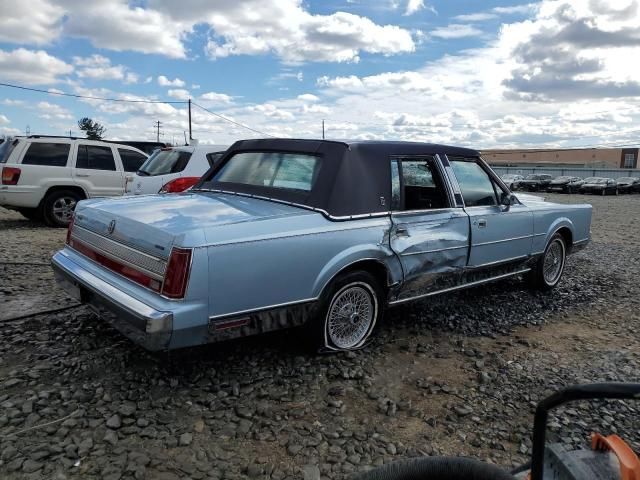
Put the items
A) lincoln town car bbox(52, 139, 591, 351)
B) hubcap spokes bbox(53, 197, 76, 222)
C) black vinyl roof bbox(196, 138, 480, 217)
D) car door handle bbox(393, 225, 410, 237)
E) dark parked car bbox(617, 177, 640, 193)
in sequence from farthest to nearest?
dark parked car bbox(617, 177, 640, 193) → hubcap spokes bbox(53, 197, 76, 222) → car door handle bbox(393, 225, 410, 237) → black vinyl roof bbox(196, 138, 480, 217) → lincoln town car bbox(52, 139, 591, 351)

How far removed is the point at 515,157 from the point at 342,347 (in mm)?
102176

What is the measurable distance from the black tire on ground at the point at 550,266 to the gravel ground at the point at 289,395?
0.89 metres

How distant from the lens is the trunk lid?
10.2ft

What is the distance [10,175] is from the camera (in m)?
9.46

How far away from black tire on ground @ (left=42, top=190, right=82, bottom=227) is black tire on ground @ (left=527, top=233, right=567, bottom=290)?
8.22 meters

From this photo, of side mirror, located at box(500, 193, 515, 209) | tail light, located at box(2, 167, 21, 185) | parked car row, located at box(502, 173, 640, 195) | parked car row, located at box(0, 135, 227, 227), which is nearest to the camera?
side mirror, located at box(500, 193, 515, 209)

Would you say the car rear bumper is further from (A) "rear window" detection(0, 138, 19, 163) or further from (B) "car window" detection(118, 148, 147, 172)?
(B) "car window" detection(118, 148, 147, 172)

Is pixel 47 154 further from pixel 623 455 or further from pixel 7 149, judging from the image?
pixel 623 455

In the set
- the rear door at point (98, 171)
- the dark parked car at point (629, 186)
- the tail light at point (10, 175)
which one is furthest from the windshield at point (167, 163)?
the dark parked car at point (629, 186)

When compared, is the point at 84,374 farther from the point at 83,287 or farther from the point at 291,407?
the point at 291,407

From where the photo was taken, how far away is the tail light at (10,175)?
945cm

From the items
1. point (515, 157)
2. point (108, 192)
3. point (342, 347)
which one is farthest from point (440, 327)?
point (515, 157)

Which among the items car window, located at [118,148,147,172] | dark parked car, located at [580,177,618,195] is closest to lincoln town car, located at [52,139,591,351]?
car window, located at [118,148,147,172]

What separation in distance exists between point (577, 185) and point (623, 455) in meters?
41.3
